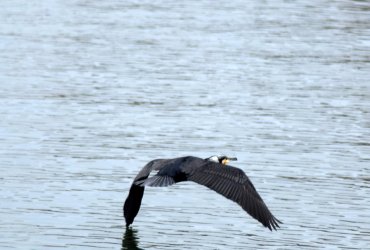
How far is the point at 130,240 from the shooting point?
12469 millimetres

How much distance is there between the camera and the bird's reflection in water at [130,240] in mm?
12281

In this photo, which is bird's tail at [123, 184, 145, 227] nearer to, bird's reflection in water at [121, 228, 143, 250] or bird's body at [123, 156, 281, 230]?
bird's reflection in water at [121, 228, 143, 250]

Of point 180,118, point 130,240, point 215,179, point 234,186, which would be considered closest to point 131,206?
point 130,240

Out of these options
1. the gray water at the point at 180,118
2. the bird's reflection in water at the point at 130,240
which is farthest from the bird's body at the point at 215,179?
the gray water at the point at 180,118

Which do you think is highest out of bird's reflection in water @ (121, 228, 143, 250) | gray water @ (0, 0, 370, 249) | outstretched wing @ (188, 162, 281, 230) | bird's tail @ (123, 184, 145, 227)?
outstretched wing @ (188, 162, 281, 230)

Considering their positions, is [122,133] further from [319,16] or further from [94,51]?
[319,16]

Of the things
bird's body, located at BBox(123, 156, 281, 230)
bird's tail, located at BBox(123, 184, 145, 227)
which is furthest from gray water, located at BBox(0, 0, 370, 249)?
bird's body, located at BBox(123, 156, 281, 230)

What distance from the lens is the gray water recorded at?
42.9 feet

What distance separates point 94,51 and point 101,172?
993cm

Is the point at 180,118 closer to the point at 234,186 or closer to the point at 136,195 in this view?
the point at 136,195

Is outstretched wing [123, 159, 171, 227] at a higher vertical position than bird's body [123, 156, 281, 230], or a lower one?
lower

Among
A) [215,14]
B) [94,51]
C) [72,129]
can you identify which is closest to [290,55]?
[94,51]

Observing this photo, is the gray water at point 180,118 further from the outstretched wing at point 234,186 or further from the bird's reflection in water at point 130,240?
the outstretched wing at point 234,186

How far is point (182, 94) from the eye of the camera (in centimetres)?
2080
